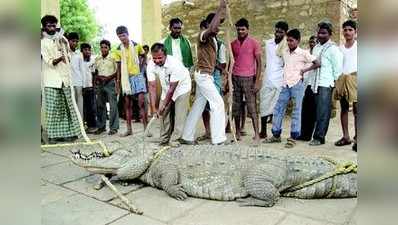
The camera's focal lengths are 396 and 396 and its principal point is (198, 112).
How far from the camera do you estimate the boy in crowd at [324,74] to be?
217 inches

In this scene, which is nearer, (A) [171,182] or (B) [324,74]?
(A) [171,182]

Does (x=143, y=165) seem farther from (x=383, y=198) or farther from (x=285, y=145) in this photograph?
(x=383, y=198)

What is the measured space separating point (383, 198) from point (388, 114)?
0.19 meters

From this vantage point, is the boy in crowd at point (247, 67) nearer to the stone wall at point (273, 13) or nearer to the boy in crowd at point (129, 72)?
the boy in crowd at point (129, 72)

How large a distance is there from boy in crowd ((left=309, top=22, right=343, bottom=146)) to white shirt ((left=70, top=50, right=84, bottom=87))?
12.8 ft

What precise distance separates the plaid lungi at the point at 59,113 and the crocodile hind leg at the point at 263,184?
342 cm

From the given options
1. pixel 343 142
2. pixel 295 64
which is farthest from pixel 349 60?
pixel 343 142

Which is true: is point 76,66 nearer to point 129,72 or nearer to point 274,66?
point 129,72

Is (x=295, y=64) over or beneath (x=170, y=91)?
over

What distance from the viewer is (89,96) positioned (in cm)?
738

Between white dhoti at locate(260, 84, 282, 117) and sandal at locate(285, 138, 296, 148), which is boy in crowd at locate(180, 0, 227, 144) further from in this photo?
white dhoti at locate(260, 84, 282, 117)

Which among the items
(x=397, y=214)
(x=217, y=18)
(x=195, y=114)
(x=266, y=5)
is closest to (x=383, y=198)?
(x=397, y=214)

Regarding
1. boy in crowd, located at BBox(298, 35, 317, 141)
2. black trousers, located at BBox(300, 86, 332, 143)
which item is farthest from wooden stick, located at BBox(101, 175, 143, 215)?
boy in crowd, located at BBox(298, 35, 317, 141)

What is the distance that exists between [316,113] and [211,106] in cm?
162
